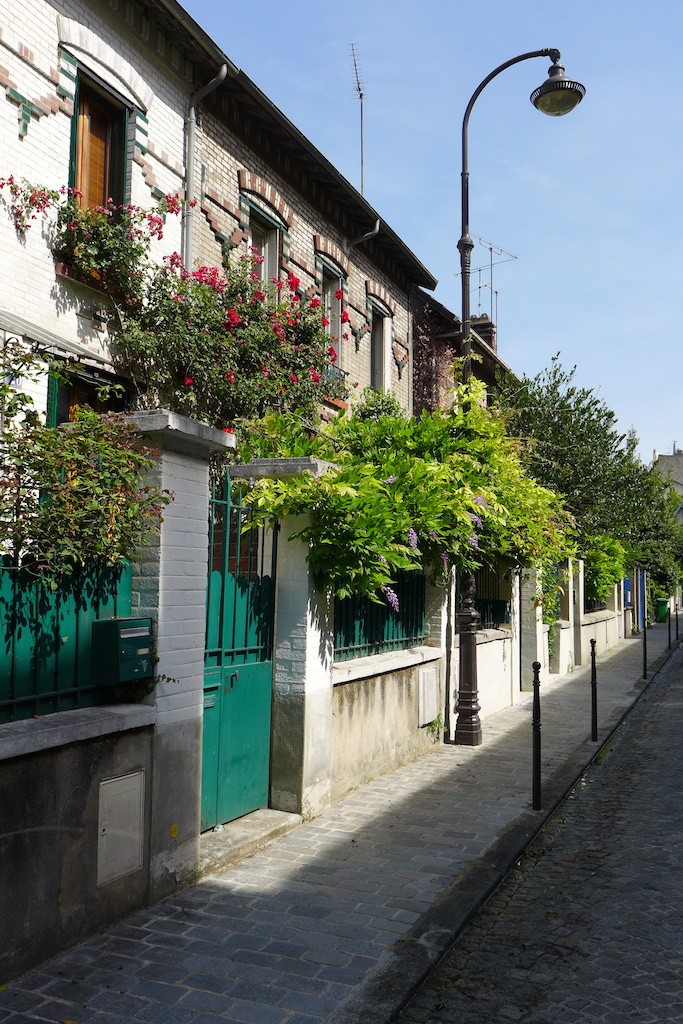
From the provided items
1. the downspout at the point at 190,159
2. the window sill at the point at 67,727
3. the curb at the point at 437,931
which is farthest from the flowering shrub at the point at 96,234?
the curb at the point at 437,931

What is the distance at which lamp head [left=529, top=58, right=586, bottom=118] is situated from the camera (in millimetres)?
9836

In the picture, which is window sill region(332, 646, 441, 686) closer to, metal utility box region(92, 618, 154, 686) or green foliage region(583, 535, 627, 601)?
metal utility box region(92, 618, 154, 686)

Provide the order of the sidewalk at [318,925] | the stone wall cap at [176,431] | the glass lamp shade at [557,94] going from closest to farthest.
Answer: the sidewalk at [318,925] → the stone wall cap at [176,431] → the glass lamp shade at [557,94]

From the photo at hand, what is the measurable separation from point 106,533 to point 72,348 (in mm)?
4231

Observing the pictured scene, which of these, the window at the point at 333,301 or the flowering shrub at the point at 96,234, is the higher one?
the window at the point at 333,301

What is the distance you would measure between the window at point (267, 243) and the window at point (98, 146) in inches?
122

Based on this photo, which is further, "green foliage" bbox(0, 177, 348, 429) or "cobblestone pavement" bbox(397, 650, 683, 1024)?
"green foliage" bbox(0, 177, 348, 429)

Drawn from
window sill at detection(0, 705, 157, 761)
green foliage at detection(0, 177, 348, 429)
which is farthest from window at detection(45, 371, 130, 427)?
window sill at detection(0, 705, 157, 761)

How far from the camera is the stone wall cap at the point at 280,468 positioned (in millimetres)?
7051

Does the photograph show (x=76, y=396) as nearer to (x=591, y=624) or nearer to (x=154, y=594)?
(x=154, y=594)

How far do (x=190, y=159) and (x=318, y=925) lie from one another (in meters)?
8.70

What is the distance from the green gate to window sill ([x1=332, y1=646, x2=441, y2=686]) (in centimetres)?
93

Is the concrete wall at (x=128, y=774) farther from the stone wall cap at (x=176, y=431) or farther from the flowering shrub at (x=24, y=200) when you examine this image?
the flowering shrub at (x=24, y=200)

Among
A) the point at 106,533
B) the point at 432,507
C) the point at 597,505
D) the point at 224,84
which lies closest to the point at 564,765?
the point at 432,507
